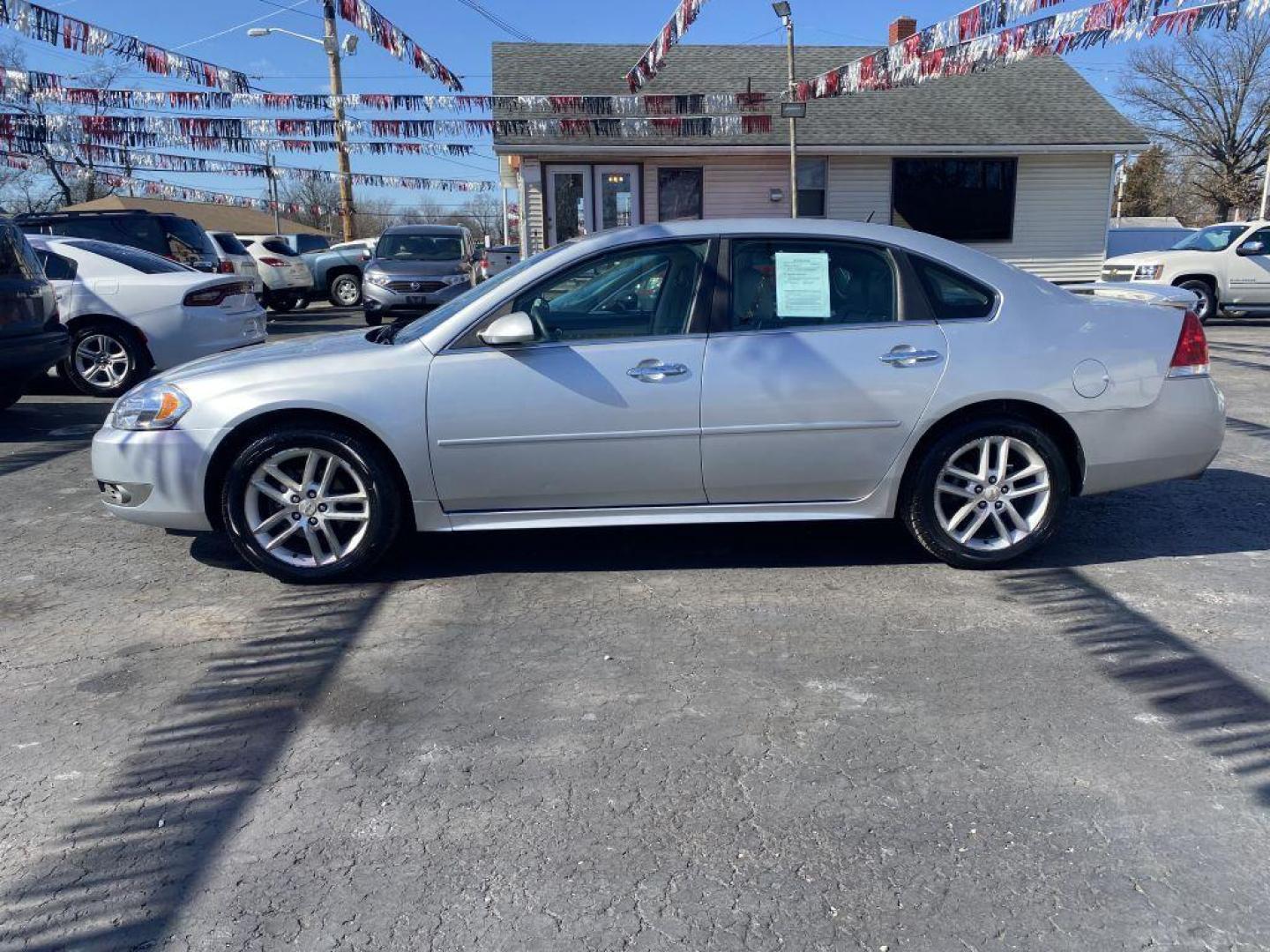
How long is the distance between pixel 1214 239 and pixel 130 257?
15337 millimetres

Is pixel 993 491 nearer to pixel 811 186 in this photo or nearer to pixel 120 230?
pixel 120 230

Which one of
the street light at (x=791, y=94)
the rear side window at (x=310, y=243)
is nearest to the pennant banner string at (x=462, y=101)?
the street light at (x=791, y=94)

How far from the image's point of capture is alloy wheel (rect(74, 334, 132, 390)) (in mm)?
9688

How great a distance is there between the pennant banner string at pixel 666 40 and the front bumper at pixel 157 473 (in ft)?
30.0

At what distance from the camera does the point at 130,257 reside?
9.90 meters

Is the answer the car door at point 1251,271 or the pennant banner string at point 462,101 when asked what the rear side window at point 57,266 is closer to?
the pennant banner string at point 462,101

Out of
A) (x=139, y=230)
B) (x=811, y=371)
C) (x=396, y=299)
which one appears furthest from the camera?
(x=396, y=299)

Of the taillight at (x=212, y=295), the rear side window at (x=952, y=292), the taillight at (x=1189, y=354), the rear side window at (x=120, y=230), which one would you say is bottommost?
the taillight at (x=1189, y=354)

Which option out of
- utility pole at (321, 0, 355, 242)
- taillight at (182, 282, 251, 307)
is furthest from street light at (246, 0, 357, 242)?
taillight at (182, 282, 251, 307)

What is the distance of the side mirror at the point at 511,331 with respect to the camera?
429 cm

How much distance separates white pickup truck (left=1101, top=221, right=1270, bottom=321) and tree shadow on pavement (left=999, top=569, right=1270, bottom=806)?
12857 mm

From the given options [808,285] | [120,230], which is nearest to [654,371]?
[808,285]

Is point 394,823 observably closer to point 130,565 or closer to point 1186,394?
point 130,565

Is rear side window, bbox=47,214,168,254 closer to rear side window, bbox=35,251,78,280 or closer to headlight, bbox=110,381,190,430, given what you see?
rear side window, bbox=35,251,78,280
